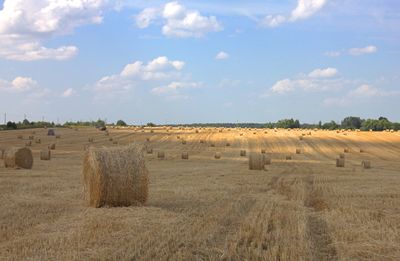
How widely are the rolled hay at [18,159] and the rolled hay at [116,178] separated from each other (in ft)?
37.5

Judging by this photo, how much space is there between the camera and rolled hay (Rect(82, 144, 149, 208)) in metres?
13.1

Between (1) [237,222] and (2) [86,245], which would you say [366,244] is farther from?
(2) [86,245]

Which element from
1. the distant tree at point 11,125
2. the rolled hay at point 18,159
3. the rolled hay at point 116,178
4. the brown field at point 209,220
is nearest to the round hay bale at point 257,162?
the brown field at point 209,220

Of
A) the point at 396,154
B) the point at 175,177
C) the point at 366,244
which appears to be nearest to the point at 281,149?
the point at 396,154

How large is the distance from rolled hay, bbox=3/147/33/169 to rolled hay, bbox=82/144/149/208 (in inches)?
450

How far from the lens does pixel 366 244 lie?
8.88 meters

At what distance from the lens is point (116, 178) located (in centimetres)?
1333

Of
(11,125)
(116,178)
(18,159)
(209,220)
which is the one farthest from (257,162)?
(11,125)

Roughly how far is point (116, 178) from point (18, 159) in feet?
40.9

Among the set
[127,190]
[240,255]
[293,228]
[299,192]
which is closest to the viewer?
[240,255]

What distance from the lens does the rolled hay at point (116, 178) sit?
1315 centimetres

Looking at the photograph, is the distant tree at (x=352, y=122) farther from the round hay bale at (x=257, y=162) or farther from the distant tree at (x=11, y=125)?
the round hay bale at (x=257, y=162)

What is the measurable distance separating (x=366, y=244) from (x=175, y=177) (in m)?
12.7

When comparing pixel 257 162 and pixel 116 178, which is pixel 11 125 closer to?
pixel 257 162
